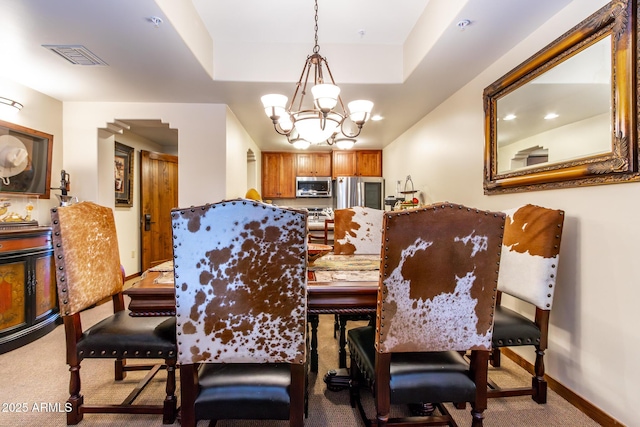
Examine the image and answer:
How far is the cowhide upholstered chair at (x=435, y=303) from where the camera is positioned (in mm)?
1042

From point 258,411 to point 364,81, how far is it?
2.66m

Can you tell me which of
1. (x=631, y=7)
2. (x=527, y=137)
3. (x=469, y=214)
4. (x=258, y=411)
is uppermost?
(x=631, y=7)

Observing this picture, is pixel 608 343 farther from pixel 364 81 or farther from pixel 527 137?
pixel 364 81

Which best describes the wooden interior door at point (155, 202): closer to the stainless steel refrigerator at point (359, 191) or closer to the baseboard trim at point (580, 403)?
the stainless steel refrigerator at point (359, 191)

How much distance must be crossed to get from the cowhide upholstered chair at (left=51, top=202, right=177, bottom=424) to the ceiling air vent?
146 centimetres

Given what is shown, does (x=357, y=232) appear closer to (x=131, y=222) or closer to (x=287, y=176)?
(x=287, y=176)

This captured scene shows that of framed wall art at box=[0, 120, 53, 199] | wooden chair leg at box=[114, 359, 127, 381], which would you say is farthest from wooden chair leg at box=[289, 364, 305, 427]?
framed wall art at box=[0, 120, 53, 199]

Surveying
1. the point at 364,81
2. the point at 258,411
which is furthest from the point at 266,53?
the point at 258,411

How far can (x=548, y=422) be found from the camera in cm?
152

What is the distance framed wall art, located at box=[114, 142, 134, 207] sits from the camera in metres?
4.28

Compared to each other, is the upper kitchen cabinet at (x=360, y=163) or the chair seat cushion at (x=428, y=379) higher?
the upper kitchen cabinet at (x=360, y=163)

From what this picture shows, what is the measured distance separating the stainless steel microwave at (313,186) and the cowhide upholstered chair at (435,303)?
15.6 feet

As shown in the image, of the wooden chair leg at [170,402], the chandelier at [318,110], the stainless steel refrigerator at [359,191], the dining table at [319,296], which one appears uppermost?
the chandelier at [318,110]

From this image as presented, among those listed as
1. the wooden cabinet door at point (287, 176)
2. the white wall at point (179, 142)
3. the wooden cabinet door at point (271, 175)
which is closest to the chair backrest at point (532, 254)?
the white wall at point (179, 142)
